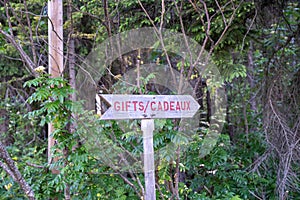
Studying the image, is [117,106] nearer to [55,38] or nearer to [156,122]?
[156,122]

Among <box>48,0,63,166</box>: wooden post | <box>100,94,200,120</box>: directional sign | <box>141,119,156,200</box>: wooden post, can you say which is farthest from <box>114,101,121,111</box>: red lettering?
<box>48,0,63,166</box>: wooden post

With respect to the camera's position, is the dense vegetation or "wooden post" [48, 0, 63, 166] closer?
the dense vegetation

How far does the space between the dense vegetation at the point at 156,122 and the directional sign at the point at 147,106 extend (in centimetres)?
26

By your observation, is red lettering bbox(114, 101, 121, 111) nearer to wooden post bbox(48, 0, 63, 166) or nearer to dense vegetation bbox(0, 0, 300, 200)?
dense vegetation bbox(0, 0, 300, 200)

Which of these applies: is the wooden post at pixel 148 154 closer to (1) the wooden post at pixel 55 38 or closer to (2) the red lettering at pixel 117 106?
(2) the red lettering at pixel 117 106

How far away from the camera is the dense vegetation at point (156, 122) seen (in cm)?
276

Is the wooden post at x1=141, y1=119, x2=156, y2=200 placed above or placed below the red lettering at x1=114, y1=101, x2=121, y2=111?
below

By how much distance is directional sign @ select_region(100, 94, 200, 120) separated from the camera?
221cm

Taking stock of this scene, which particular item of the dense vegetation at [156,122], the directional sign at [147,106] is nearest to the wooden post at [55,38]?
the dense vegetation at [156,122]

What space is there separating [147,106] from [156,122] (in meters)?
0.35

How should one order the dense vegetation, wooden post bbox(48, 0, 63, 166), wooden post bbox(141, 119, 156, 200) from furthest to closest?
1. wooden post bbox(48, 0, 63, 166)
2. the dense vegetation
3. wooden post bbox(141, 119, 156, 200)

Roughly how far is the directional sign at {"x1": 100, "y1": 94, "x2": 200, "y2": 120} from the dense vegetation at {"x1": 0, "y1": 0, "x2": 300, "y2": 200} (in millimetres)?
263

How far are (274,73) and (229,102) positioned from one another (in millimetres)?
2347

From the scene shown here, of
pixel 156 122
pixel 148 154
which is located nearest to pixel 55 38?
pixel 156 122
